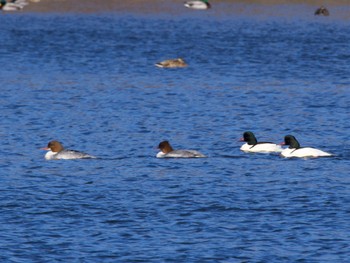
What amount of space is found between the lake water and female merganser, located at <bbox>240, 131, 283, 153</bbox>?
0.97 feet

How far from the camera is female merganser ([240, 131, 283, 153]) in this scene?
3266 centimetres

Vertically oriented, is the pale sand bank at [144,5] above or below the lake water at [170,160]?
below

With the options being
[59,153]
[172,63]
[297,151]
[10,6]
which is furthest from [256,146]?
[10,6]

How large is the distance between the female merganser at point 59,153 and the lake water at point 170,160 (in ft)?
1.16

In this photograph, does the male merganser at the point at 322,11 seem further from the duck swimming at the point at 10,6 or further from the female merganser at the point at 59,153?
the female merganser at the point at 59,153

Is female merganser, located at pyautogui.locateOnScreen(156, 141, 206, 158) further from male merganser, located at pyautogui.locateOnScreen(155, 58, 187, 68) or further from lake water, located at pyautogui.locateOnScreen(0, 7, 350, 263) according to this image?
male merganser, located at pyautogui.locateOnScreen(155, 58, 187, 68)

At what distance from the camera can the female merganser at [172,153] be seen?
31.4 meters

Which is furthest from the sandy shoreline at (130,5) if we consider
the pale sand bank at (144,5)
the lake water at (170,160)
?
the lake water at (170,160)

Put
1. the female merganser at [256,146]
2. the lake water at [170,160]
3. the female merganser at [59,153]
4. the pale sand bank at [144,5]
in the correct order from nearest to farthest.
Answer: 1. the lake water at [170,160]
2. the female merganser at [59,153]
3. the female merganser at [256,146]
4. the pale sand bank at [144,5]

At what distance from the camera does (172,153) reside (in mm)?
31609

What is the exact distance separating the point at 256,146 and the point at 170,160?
2.56m

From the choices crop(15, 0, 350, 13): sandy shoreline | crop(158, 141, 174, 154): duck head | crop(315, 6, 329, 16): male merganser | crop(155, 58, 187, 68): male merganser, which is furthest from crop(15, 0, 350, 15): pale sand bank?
crop(158, 141, 174, 154): duck head

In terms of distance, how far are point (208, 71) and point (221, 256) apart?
118 ft

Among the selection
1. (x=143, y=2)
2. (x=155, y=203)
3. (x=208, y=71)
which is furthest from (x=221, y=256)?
(x=143, y=2)
